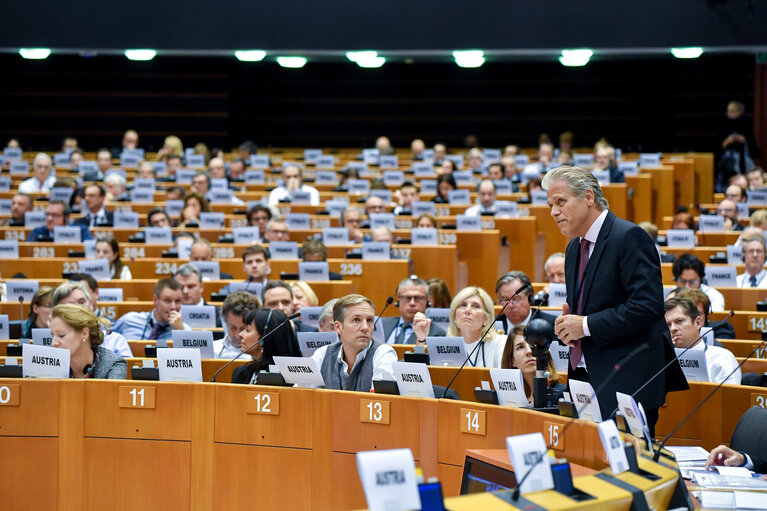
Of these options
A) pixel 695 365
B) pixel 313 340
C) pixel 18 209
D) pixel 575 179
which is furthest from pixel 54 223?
pixel 575 179

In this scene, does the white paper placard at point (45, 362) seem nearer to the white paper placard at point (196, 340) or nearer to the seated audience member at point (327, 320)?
the white paper placard at point (196, 340)

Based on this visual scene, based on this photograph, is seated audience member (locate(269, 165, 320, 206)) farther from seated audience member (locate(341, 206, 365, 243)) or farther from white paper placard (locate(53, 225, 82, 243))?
white paper placard (locate(53, 225, 82, 243))

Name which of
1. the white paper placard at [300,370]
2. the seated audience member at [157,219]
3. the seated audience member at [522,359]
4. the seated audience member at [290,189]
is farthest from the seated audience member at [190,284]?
the seated audience member at [290,189]

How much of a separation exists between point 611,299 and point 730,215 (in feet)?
23.2

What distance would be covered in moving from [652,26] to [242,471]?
7776mm

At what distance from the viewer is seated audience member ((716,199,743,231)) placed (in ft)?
31.1

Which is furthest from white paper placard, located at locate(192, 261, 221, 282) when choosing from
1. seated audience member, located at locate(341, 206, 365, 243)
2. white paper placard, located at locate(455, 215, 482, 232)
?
white paper placard, located at locate(455, 215, 482, 232)

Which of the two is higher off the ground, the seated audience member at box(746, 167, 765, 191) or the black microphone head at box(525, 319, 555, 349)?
the seated audience member at box(746, 167, 765, 191)

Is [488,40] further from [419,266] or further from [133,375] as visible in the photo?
[133,375]

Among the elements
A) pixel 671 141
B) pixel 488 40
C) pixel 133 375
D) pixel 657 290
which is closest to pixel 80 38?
pixel 488 40

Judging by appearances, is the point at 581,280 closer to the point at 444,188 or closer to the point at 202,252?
the point at 202,252

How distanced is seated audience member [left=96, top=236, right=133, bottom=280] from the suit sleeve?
17.9ft

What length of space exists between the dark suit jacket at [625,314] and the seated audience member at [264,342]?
175 centimetres

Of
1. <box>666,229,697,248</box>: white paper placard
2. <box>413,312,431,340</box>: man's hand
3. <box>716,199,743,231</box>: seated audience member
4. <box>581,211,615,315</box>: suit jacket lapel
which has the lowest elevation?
<box>413,312,431,340</box>: man's hand
